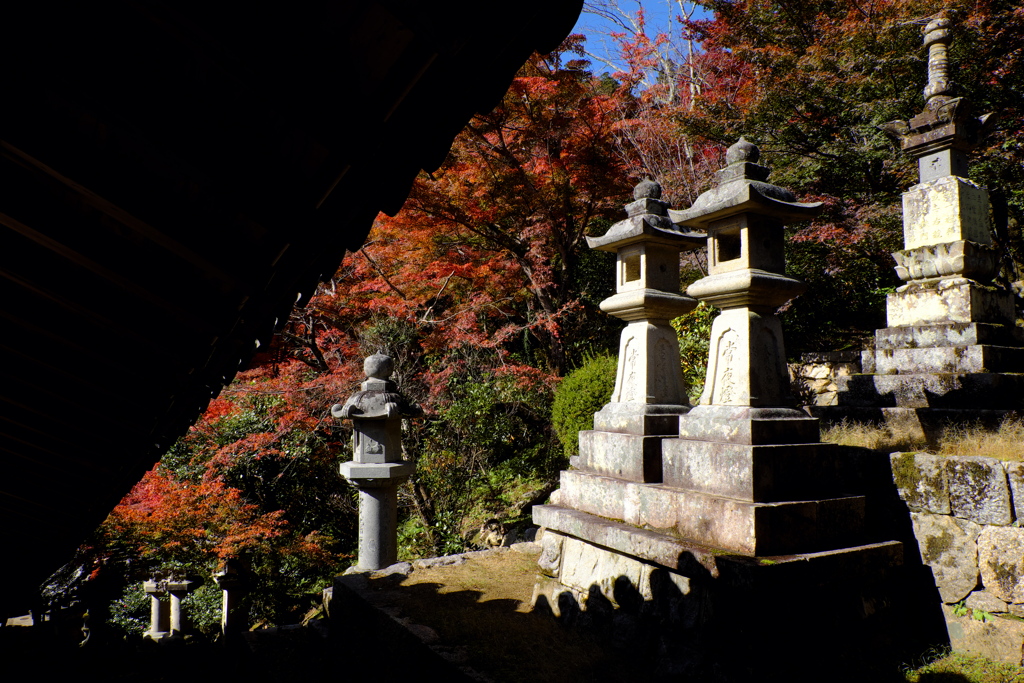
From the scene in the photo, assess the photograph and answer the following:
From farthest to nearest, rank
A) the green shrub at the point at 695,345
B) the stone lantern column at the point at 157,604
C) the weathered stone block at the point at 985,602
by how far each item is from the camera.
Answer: the green shrub at the point at 695,345 < the stone lantern column at the point at 157,604 < the weathered stone block at the point at 985,602

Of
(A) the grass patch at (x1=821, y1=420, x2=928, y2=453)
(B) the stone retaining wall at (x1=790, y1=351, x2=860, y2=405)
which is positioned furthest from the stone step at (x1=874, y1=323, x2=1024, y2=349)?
(B) the stone retaining wall at (x1=790, y1=351, x2=860, y2=405)

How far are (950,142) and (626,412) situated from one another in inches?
154

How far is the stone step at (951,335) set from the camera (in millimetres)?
4797

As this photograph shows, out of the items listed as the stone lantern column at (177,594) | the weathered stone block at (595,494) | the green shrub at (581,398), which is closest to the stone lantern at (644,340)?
the weathered stone block at (595,494)

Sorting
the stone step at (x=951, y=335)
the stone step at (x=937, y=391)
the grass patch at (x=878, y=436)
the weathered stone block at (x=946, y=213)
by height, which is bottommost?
the grass patch at (x=878, y=436)

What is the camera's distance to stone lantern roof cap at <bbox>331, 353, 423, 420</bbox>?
5.75 metres

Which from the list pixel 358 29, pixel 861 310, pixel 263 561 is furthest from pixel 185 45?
pixel 861 310

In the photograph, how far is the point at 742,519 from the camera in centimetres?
310

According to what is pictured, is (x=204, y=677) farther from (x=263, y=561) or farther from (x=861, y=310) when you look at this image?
(x=861, y=310)

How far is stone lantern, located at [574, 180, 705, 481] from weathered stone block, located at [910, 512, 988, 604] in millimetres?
1582

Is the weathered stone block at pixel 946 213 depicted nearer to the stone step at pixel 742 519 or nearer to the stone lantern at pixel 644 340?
the stone lantern at pixel 644 340

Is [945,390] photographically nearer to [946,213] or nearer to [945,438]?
[945,438]

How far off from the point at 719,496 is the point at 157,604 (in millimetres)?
6749

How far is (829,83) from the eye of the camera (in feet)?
28.9
